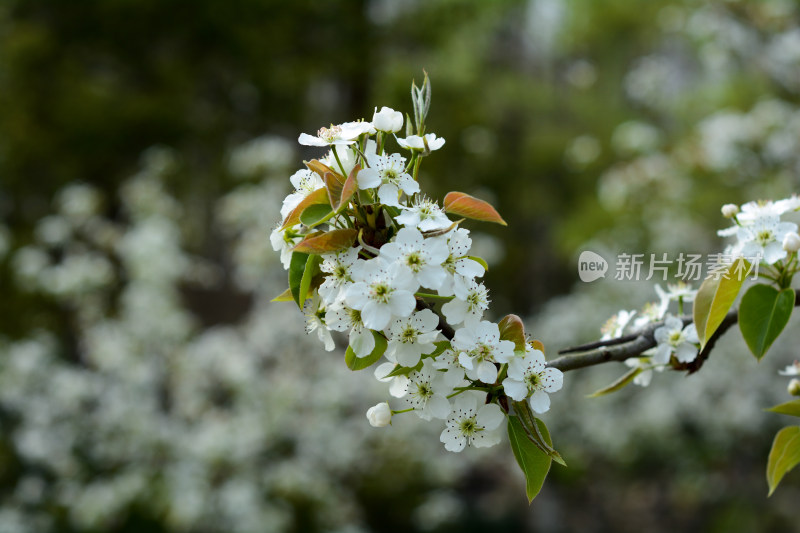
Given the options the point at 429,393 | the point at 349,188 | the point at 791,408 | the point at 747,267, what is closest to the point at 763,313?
the point at 747,267

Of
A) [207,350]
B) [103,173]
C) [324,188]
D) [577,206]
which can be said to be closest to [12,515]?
[207,350]

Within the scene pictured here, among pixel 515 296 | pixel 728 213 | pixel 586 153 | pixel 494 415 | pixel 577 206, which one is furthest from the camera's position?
pixel 515 296

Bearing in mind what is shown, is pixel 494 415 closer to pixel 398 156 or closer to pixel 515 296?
pixel 398 156

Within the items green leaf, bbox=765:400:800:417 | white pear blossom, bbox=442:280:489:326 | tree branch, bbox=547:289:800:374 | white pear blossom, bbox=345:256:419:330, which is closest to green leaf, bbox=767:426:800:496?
green leaf, bbox=765:400:800:417

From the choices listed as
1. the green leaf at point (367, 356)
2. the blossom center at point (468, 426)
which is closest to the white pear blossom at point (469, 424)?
the blossom center at point (468, 426)

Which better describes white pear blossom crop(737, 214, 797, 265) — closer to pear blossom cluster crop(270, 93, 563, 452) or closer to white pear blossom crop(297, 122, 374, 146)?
pear blossom cluster crop(270, 93, 563, 452)

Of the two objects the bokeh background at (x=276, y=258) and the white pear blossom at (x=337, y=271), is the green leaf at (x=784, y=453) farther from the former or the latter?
the bokeh background at (x=276, y=258)
